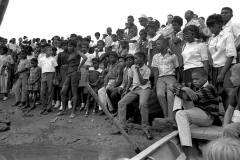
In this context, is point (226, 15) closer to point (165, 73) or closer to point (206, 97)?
point (165, 73)

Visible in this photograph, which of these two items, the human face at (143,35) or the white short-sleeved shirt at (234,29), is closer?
the white short-sleeved shirt at (234,29)

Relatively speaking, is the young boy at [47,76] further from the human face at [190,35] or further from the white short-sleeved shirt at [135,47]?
the human face at [190,35]

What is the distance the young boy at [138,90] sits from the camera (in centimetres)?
563

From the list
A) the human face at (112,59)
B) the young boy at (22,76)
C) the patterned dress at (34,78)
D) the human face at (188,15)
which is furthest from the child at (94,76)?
the human face at (188,15)

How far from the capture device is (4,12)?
5.21ft

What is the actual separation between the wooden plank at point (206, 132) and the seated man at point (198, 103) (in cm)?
10

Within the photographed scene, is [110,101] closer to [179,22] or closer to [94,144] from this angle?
[94,144]

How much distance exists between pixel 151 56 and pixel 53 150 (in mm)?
3409

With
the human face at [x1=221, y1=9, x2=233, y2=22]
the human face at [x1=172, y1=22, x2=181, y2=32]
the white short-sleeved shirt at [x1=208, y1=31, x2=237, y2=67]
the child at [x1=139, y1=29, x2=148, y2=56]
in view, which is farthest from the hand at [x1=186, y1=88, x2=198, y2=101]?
the child at [x1=139, y1=29, x2=148, y2=56]

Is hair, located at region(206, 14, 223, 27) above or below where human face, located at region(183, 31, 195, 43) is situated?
above

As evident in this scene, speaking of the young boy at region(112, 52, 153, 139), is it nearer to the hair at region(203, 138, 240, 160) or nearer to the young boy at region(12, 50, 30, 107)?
the hair at region(203, 138, 240, 160)

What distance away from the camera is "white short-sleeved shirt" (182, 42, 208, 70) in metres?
4.81

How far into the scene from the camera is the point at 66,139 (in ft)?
A: 21.2

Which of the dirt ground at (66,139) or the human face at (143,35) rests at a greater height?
the human face at (143,35)
